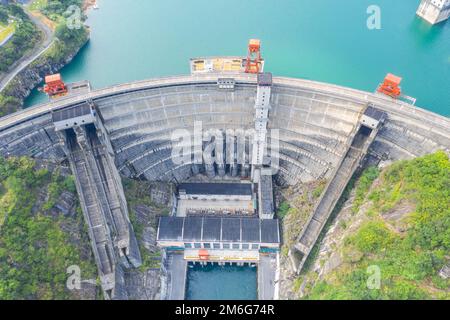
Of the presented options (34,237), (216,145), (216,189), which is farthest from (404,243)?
(34,237)

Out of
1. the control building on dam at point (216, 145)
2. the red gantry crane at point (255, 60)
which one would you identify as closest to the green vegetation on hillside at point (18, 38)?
the control building on dam at point (216, 145)

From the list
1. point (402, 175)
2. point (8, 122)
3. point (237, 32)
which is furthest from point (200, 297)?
point (237, 32)

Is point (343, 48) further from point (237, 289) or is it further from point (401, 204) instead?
point (237, 289)

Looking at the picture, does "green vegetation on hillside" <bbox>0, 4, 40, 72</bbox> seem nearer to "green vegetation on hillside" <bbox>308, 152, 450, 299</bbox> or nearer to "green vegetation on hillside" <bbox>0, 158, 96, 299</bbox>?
"green vegetation on hillside" <bbox>0, 158, 96, 299</bbox>

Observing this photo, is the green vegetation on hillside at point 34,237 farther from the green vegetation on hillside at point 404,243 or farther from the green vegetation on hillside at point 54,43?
the green vegetation on hillside at point 404,243

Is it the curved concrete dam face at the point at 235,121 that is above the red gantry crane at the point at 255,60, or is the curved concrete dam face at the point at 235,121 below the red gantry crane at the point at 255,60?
below

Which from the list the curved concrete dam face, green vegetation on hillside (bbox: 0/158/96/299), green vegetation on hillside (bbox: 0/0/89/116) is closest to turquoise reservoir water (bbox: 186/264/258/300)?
green vegetation on hillside (bbox: 0/158/96/299)
